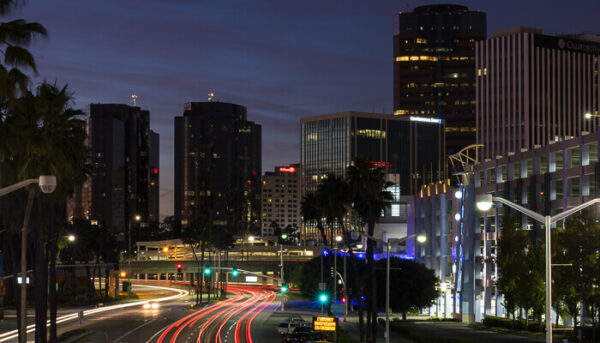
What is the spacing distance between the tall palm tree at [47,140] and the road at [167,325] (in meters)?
17.6

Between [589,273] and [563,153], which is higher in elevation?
[563,153]

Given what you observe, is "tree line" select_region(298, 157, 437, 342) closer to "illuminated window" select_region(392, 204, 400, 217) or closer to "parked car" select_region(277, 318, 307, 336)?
"parked car" select_region(277, 318, 307, 336)

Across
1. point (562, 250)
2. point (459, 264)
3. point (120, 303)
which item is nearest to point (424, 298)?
point (459, 264)

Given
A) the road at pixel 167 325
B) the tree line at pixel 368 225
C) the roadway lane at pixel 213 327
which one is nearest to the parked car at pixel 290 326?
the road at pixel 167 325

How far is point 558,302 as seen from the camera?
68.6 metres

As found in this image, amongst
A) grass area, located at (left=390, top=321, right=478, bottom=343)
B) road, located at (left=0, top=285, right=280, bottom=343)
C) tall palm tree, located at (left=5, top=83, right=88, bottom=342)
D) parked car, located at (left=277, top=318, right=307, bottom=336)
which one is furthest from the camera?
parked car, located at (left=277, top=318, right=307, bottom=336)

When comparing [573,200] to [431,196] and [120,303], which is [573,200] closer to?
[431,196]

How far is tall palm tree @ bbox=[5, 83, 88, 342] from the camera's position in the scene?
154 feet

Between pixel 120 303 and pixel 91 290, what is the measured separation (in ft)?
18.4

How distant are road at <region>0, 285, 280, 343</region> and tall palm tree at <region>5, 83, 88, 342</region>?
17.6 meters

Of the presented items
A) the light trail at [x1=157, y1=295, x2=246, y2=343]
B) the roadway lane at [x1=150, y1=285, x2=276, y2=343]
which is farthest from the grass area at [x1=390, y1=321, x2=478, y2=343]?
the light trail at [x1=157, y1=295, x2=246, y2=343]

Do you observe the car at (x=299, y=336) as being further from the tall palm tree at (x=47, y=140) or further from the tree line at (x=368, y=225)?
the tall palm tree at (x=47, y=140)

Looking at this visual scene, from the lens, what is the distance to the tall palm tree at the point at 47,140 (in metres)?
47.1

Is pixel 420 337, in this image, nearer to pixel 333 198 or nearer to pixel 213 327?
pixel 333 198
